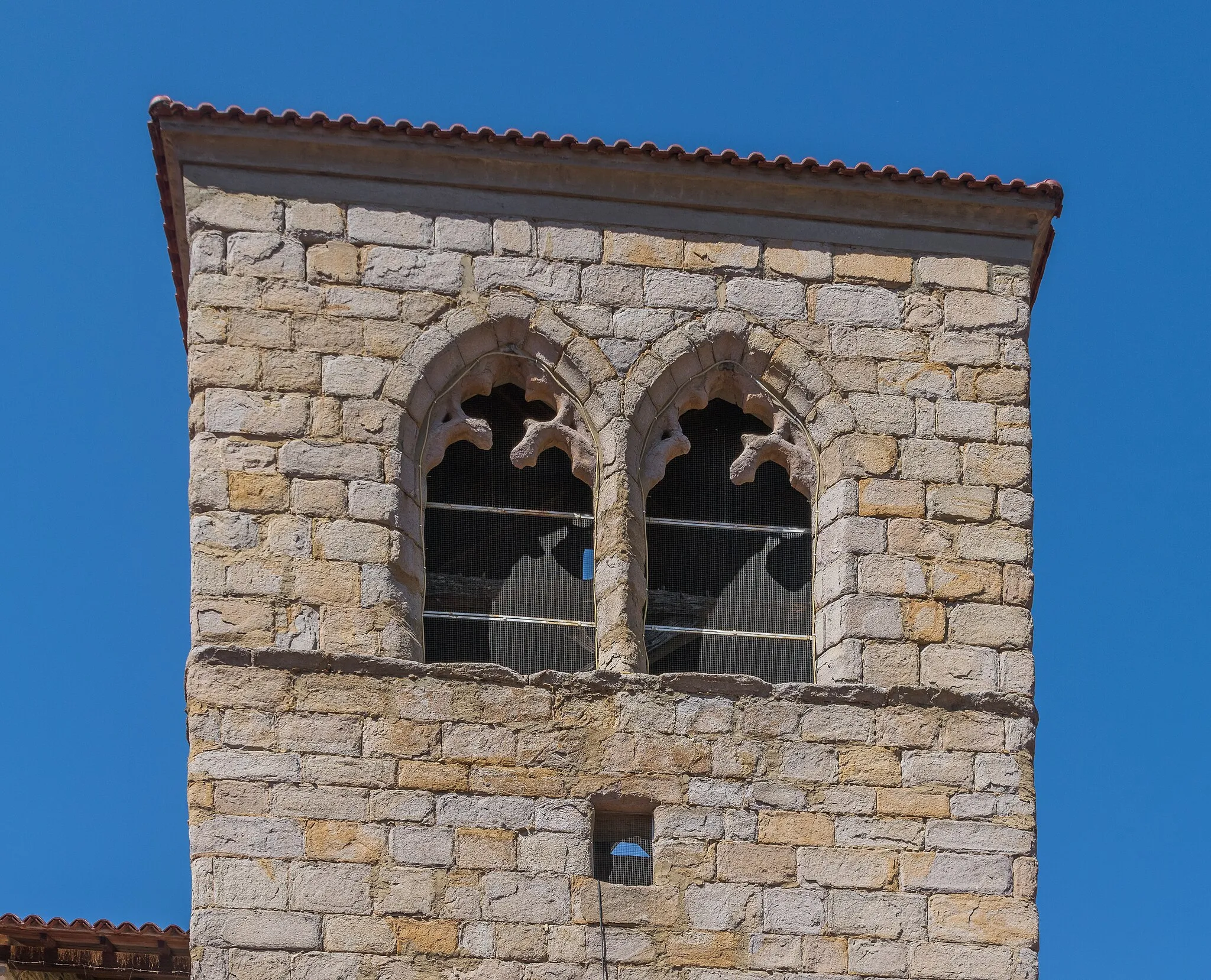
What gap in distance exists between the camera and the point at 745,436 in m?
14.2

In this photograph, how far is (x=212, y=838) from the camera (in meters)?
12.7

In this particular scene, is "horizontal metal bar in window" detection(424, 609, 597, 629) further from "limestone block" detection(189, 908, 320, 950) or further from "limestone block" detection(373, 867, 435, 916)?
"limestone block" detection(189, 908, 320, 950)

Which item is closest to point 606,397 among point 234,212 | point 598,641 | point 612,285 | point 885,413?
point 612,285

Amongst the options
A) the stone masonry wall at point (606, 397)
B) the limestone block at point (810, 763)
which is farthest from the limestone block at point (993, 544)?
the limestone block at point (810, 763)

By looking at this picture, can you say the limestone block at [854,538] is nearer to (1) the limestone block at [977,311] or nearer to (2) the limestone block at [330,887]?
(1) the limestone block at [977,311]

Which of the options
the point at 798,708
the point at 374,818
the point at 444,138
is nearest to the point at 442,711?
the point at 374,818

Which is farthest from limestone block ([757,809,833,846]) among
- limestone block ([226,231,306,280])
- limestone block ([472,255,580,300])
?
limestone block ([226,231,306,280])

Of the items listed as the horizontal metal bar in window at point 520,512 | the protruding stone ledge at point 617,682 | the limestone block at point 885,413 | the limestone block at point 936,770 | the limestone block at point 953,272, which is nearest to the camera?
the protruding stone ledge at point 617,682

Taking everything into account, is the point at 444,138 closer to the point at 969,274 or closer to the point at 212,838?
the point at 969,274

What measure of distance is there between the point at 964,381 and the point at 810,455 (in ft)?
2.76

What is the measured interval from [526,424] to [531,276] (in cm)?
73

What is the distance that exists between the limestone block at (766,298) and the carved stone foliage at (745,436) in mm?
302

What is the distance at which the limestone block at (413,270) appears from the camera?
14.1 meters

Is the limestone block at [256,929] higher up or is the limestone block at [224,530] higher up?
the limestone block at [224,530]
